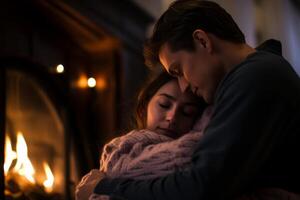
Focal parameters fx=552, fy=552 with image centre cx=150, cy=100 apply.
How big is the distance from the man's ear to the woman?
18 cm

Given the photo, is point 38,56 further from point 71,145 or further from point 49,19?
point 71,145

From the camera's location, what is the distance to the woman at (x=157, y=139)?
1.09 metres

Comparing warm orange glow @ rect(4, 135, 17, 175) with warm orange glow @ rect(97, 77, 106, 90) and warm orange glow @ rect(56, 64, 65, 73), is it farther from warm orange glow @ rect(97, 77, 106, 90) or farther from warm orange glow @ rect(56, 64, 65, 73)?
warm orange glow @ rect(97, 77, 106, 90)

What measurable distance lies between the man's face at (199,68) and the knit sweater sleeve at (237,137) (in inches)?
3.3

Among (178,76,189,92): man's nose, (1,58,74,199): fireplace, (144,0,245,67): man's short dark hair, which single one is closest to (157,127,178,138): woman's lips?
(178,76,189,92): man's nose

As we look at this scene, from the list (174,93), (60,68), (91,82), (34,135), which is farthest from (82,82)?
(174,93)

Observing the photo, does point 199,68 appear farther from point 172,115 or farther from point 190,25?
point 172,115

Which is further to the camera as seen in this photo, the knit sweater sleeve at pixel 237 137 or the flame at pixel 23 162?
the flame at pixel 23 162

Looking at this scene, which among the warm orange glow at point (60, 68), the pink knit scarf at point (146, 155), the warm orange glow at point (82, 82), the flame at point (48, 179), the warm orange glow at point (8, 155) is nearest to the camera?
the pink knit scarf at point (146, 155)

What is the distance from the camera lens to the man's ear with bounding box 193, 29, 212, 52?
1.11 metres

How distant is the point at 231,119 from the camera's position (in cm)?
96

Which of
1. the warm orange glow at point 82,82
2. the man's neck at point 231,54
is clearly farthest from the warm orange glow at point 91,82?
the man's neck at point 231,54

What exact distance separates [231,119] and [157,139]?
0.91ft

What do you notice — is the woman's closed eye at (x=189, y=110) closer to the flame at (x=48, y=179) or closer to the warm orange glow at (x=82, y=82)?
the flame at (x=48, y=179)
